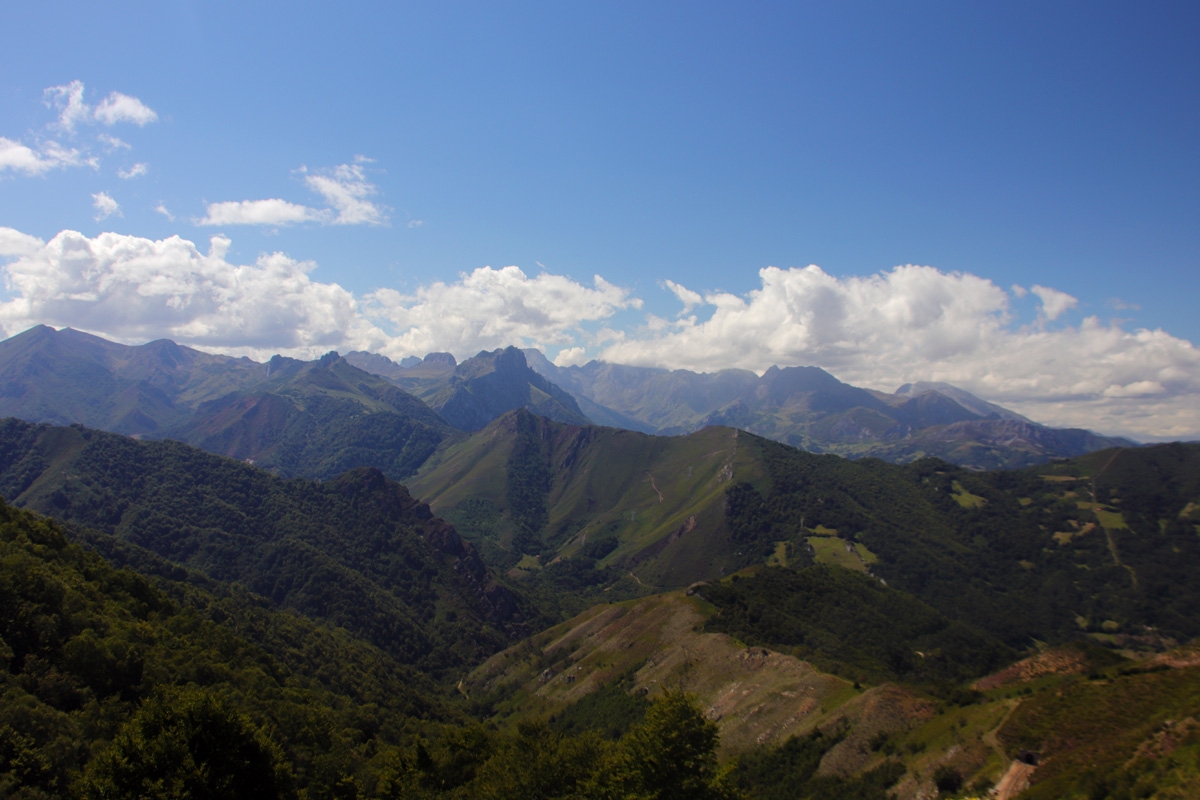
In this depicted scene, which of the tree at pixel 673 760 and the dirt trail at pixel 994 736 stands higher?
the tree at pixel 673 760

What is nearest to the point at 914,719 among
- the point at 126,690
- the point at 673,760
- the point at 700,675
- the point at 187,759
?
the point at 700,675

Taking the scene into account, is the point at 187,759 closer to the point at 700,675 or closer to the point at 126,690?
the point at 126,690

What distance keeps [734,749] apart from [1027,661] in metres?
52.9

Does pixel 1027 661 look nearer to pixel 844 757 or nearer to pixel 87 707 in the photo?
pixel 844 757

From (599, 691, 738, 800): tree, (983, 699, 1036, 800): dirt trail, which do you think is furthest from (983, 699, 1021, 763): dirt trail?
(599, 691, 738, 800): tree

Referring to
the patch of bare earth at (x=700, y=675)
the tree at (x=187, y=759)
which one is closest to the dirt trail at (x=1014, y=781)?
the patch of bare earth at (x=700, y=675)

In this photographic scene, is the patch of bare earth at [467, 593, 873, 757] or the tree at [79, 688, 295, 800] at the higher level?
the tree at [79, 688, 295, 800]

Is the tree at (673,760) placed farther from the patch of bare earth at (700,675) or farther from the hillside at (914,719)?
the patch of bare earth at (700,675)

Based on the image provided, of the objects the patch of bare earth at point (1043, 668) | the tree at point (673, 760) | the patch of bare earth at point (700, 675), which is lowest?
the patch of bare earth at point (700, 675)

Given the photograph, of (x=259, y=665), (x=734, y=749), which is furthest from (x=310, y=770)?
(x=734, y=749)

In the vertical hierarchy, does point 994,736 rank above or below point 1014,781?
below

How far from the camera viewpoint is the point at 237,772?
1774 inches

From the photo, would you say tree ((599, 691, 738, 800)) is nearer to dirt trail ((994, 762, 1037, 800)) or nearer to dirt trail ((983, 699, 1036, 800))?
dirt trail ((983, 699, 1036, 800))

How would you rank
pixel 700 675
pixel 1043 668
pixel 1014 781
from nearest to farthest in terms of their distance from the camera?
pixel 1014 781, pixel 1043 668, pixel 700 675
